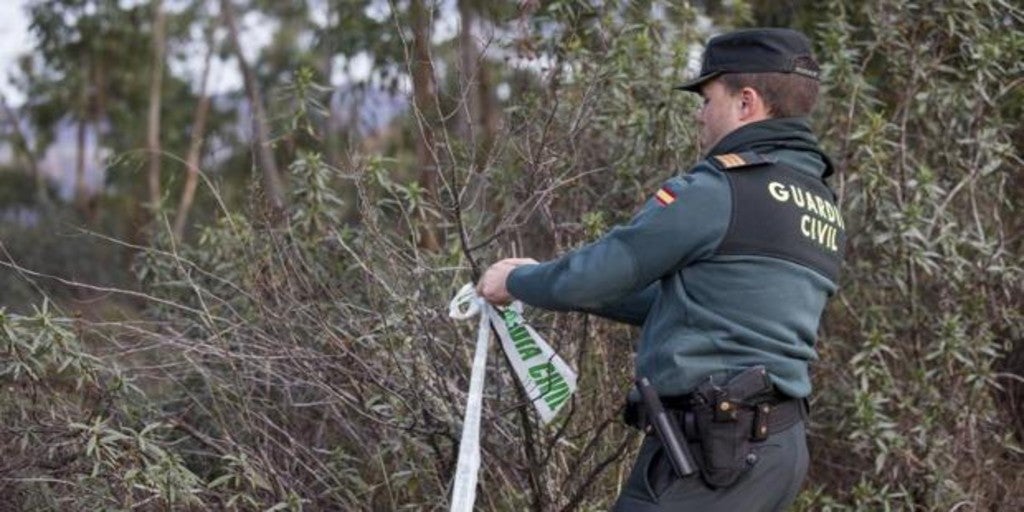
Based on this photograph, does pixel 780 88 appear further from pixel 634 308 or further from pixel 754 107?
pixel 634 308

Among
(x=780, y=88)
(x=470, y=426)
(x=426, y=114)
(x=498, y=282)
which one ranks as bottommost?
(x=470, y=426)

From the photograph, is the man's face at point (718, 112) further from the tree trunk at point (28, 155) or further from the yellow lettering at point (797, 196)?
the tree trunk at point (28, 155)

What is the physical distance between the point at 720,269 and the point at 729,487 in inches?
19.6

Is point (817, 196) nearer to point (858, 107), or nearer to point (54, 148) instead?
point (858, 107)

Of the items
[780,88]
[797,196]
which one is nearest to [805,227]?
[797,196]

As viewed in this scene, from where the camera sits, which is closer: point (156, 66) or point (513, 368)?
point (513, 368)

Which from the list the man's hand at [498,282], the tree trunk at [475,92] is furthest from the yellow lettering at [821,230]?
the tree trunk at [475,92]

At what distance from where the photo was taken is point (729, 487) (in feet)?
11.6

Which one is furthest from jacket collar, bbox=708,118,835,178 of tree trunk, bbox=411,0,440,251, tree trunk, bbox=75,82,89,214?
tree trunk, bbox=75,82,89,214

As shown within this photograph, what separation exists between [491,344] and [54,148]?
65.6 ft

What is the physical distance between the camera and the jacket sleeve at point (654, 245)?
343 centimetres

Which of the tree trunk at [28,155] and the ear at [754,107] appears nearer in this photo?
the ear at [754,107]

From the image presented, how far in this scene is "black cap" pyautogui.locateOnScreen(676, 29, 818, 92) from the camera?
3.65m

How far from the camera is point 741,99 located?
367 cm
